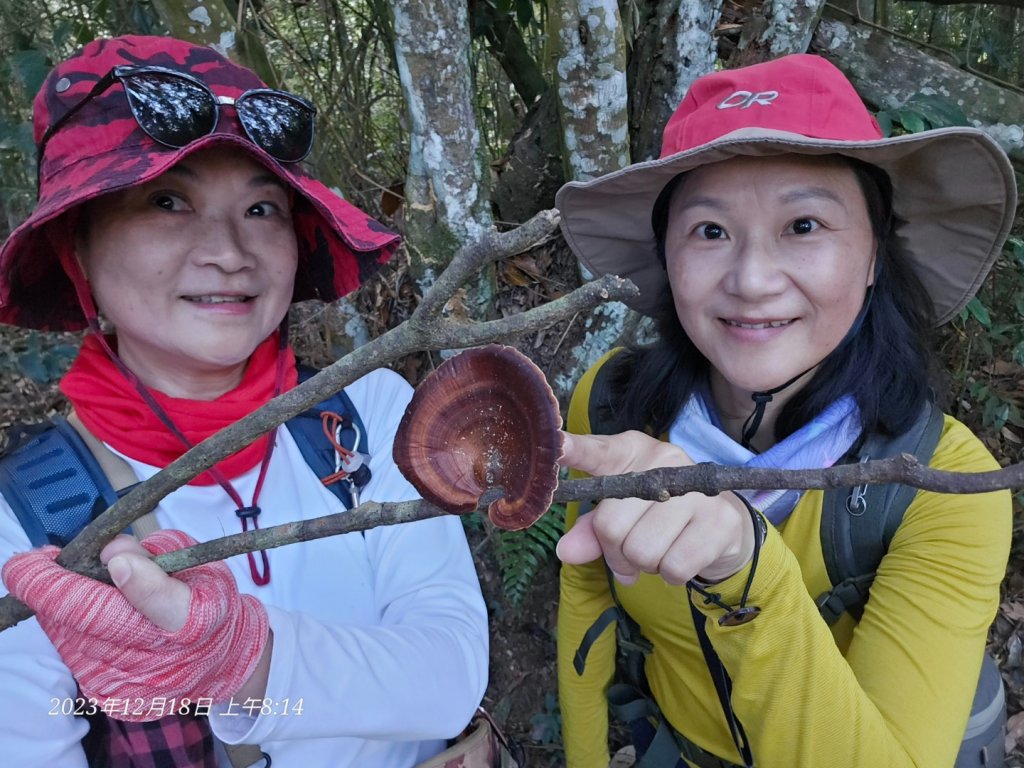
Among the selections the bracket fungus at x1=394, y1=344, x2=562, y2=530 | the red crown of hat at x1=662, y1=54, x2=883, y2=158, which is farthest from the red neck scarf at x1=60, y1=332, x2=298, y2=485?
the red crown of hat at x1=662, y1=54, x2=883, y2=158

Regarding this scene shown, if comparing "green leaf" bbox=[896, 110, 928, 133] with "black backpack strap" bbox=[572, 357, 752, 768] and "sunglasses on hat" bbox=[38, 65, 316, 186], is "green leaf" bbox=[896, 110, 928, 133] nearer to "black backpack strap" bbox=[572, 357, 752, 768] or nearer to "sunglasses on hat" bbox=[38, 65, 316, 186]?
"black backpack strap" bbox=[572, 357, 752, 768]

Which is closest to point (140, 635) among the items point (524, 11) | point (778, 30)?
point (778, 30)

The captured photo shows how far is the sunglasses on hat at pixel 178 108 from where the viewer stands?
1.69 m

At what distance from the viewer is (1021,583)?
400cm

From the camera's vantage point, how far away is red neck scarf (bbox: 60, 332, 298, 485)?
5.93ft

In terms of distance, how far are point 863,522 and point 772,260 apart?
760 millimetres

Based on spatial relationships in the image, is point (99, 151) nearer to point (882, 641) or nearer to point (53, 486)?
point (53, 486)

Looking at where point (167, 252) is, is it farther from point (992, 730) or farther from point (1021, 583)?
point (1021, 583)

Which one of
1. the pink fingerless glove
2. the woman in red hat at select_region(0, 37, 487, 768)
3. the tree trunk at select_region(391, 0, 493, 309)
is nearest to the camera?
the pink fingerless glove

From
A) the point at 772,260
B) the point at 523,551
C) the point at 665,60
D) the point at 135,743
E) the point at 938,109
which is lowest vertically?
the point at 523,551

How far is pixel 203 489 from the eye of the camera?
1.88 m

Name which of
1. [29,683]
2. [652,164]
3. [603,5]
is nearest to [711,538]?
[652,164]

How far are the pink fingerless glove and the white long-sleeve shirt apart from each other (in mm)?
108

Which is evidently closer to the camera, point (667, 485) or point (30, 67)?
point (667, 485)
